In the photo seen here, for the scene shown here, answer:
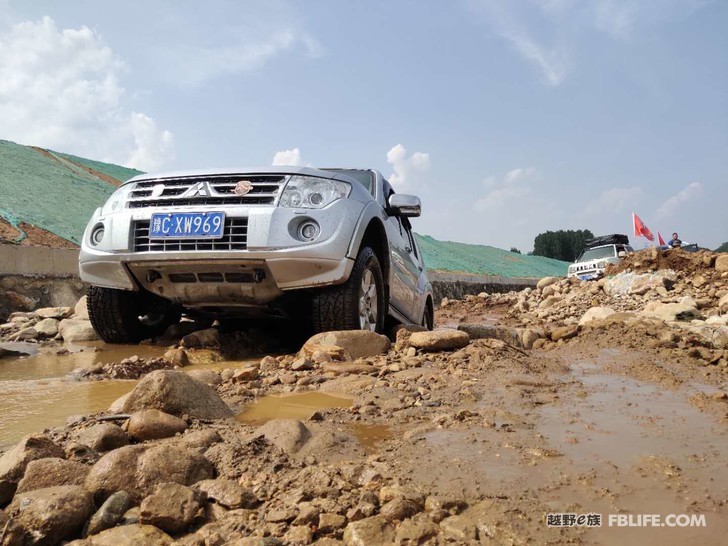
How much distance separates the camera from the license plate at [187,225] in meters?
3.98

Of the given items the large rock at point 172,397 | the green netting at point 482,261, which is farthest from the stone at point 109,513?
the green netting at point 482,261

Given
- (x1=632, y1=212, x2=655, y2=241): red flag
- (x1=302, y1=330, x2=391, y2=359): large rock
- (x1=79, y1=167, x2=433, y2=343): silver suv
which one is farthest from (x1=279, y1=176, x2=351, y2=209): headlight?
(x1=632, y1=212, x2=655, y2=241): red flag

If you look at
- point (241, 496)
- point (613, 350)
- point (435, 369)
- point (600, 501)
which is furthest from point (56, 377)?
point (613, 350)

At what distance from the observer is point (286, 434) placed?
6.54ft

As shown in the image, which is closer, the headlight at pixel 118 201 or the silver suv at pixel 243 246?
the silver suv at pixel 243 246

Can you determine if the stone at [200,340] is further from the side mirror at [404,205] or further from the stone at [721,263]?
the stone at [721,263]

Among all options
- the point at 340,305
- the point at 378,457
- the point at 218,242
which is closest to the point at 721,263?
the point at 340,305

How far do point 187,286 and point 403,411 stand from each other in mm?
2305

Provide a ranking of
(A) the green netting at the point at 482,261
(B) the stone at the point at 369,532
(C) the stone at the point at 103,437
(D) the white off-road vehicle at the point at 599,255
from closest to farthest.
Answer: (B) the stone at the point at 369,532
(C) the stone at the point at 103,437
(D) the white off-road vehicle at the point at 599,255
(A) the green netting at the point at 482,261

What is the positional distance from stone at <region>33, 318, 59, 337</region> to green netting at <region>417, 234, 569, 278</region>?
47.7 feet

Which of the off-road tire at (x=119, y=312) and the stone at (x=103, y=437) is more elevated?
the off-road tire at (x=119, y=312)

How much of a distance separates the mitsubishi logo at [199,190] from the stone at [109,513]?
287 cm

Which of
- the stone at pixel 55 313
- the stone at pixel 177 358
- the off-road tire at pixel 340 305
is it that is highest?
the off-road tire at pixel 340 305

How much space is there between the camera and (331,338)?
3891mm
